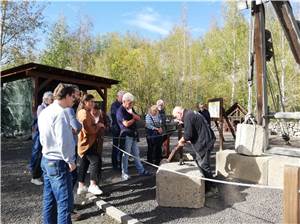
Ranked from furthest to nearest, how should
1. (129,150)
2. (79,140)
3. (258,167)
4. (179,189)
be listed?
1. (129,150)
2. (258,167)
3. (79,140)
4. (179,189)

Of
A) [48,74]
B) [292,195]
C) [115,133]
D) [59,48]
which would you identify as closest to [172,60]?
[59,48]

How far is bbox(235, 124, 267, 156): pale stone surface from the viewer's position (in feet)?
22.8

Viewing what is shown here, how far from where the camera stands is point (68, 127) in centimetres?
423

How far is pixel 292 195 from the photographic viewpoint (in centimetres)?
287

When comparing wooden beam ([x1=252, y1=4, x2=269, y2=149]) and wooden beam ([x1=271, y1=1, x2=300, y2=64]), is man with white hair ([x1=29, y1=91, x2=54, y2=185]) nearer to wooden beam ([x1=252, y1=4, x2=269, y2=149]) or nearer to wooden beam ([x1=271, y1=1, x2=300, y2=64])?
Answer: wooden beam ([x1=252, y1=4, x2=269, y2=149])

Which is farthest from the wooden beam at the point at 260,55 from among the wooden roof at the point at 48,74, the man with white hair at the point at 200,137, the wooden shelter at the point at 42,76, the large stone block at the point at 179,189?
the wooden roof at the point at 48,74

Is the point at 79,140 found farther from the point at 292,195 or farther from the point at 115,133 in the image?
the point at 292,195

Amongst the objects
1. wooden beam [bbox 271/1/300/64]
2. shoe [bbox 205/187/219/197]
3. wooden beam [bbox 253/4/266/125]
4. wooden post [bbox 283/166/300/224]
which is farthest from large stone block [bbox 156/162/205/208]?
wooden beam [bbox 271/1/300/64]

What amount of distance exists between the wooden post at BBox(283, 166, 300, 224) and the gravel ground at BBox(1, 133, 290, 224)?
220 cm

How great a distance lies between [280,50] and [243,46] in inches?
227

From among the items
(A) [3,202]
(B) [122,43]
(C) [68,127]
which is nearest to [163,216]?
(C) [68,127]

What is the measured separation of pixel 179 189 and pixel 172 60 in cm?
2796

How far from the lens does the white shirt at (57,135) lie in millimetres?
4145

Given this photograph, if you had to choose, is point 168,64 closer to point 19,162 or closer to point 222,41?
point 222,41
